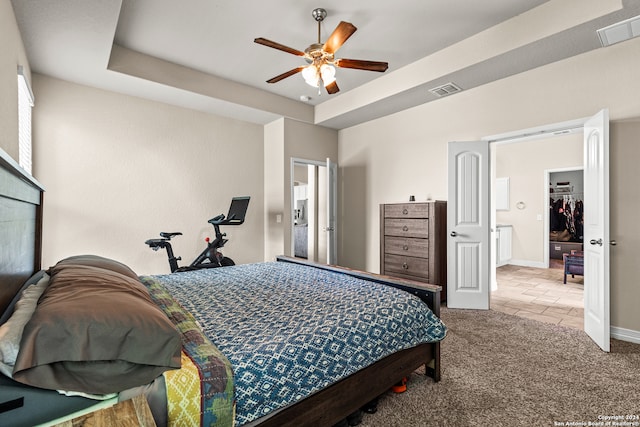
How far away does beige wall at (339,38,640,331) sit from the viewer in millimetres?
2822

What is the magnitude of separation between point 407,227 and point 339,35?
2.41 metres

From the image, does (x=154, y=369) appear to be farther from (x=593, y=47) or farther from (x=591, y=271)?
(x=593, y=47)

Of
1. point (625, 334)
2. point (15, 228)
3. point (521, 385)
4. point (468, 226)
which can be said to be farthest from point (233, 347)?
point (625, 334)

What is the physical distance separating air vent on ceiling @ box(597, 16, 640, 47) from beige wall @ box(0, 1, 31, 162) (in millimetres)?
4543

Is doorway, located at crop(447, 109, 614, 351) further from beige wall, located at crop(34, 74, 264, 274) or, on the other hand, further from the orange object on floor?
beige wall, located at crop(34, 74, 264, 274)

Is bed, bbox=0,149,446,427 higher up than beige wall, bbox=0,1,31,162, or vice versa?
beige wall, bbox=0,1,31,162

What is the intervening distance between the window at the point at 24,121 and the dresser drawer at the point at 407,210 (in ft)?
12.6

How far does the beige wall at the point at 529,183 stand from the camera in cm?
613

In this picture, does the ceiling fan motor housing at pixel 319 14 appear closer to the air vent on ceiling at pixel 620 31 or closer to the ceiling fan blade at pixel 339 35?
the ceiling fan blade at pixel 339 35

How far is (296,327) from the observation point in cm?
Answer: 146

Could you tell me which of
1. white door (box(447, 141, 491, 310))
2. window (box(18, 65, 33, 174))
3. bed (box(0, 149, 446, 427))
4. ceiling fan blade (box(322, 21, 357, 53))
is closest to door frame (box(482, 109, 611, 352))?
white door (box(447, 141, 491, 310))

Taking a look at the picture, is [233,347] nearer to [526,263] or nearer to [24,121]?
[24,121]

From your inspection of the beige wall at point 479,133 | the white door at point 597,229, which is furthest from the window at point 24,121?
the white door at point 597,229

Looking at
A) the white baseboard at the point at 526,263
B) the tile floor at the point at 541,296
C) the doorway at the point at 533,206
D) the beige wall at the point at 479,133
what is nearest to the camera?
the beige wall at the point at 479,133
